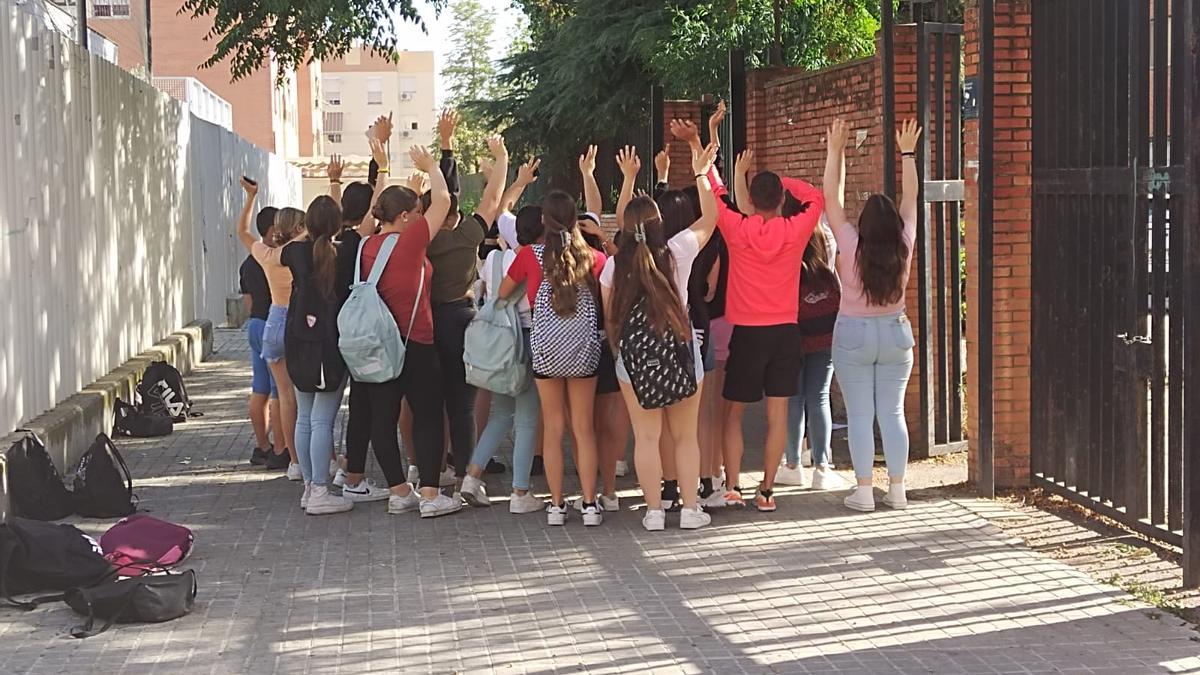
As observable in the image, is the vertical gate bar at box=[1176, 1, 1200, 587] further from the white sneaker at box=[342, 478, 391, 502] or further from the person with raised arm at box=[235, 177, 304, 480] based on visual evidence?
the person with raised arm at box=[235, 177, 304, 480]

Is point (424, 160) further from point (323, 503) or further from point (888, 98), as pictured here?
point (888, 98)

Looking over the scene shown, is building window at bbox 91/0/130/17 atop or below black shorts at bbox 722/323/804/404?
atop

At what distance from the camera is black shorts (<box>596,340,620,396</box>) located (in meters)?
8.70

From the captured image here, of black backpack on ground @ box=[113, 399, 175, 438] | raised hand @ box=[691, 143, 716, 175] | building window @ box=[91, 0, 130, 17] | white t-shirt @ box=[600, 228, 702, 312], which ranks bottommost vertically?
black backpack on ground @ box=[113, 399, 175, 438]

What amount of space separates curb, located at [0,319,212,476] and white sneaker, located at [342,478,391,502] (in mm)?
1933

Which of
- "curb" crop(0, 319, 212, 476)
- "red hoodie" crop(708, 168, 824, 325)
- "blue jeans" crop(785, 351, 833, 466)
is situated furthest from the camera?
"curb" crop(0, 319, 212, 476)

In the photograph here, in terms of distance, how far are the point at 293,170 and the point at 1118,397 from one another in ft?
117

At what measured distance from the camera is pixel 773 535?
27.5 ft

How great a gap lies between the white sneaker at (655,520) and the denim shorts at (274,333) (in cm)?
269

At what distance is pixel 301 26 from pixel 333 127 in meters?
107

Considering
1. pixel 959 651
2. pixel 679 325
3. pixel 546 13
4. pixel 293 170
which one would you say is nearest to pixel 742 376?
pixel 679 325

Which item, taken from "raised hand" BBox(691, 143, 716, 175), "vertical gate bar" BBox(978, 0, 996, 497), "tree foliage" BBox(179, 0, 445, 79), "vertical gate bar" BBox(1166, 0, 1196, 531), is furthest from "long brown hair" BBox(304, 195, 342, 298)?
"tree foliage" BBox(179, 0, 445, 79)

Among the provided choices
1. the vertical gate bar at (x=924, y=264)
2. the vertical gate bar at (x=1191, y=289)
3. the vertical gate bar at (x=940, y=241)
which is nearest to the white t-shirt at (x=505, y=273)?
the vertical gate bar at (x=924, y=264)

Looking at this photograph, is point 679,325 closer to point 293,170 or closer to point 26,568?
point 26,568
